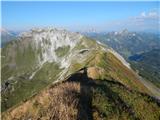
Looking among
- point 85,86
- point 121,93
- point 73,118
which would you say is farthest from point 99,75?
point 73,118

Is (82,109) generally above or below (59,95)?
below

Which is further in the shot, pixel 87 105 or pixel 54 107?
pixel 87 105

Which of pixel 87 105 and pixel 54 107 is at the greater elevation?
pixel 54 107

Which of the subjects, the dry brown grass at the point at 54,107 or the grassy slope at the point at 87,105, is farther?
the grassy slope at the point at 87,105

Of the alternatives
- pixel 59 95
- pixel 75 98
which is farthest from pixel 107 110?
pixel 59 95

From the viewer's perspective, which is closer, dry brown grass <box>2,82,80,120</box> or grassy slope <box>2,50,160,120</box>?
dry brown grass <box>2,82,80,120</box>

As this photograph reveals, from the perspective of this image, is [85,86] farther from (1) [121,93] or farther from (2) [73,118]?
(2) [73,118]

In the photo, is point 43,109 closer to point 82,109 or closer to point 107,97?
point 82,109

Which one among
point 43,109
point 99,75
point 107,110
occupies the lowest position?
point 99,75

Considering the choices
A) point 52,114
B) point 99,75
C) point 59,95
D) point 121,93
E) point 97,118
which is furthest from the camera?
point 99,75

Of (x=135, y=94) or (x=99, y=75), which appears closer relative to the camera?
(x=135, y=94)

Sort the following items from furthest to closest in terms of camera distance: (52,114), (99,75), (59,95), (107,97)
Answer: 1. (99,75)
2. (107,97)
3. (59,95)
4. (52,114)
